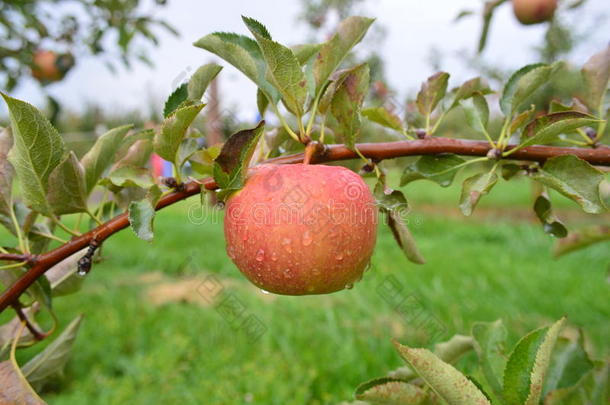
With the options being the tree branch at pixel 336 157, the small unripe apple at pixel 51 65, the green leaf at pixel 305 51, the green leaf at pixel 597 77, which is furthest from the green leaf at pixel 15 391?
the small unripe apple at pixel 51 65

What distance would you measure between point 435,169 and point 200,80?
0.25 metres

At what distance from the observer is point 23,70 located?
5.66ft

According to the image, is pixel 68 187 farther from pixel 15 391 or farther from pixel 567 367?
pixel 567 367

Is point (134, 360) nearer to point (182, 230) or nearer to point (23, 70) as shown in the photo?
point (23, 70)

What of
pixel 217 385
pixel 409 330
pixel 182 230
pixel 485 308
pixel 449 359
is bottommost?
pixel 182 230

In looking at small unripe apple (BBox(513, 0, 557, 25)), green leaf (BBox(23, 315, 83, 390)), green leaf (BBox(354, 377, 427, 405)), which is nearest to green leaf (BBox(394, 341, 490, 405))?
green leaf (BBox(354, 377, 427, 405))

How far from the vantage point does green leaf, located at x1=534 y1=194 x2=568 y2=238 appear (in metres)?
0.53

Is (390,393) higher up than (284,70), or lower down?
lower down

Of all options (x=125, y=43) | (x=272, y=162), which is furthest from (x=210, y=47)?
(x=125, y=43)

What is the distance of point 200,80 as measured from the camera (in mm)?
506

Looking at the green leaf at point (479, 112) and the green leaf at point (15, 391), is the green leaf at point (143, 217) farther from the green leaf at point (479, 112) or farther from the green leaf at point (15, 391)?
the green leaf at point (479, 112)

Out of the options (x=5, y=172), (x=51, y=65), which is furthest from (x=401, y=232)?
(x=51, y=65)

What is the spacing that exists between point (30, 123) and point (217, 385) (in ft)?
2.81

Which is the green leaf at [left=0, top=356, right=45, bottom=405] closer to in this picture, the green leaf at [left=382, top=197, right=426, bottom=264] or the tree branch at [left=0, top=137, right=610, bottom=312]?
the tree branch at [left=0, top=137, right=610, bottom=312]
